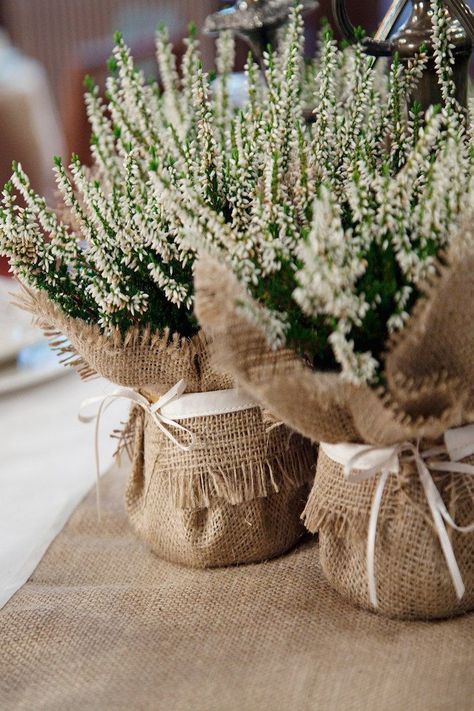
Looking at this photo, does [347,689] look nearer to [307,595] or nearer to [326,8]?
[307,595]

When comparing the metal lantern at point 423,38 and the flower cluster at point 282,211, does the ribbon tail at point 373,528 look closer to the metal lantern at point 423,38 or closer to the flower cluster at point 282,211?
the flower cluster at point 282,211

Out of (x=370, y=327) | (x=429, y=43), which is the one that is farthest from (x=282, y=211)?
(x=429, y=43)

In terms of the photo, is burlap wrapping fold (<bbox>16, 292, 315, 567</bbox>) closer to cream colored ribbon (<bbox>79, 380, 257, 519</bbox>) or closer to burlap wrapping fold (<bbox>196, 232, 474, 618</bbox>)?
cream colored ribbon (<bbox>79, 380, 257, 519</bbox>)

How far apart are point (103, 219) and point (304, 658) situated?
1.12 ft

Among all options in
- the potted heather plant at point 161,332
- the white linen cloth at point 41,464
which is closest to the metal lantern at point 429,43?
the potted heather plant at point 161,332

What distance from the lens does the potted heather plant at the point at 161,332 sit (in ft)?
2.07

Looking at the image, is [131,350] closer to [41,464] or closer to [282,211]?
[282,211]

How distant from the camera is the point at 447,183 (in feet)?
1.66

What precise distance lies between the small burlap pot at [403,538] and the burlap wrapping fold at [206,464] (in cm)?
8

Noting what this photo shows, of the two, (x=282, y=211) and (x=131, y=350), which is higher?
(x=282, y=211)

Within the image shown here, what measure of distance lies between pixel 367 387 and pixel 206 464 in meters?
0.21

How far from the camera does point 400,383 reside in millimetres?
498

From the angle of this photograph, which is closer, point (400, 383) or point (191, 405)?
point (400, 383)

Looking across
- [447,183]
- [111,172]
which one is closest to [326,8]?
[111,172]
